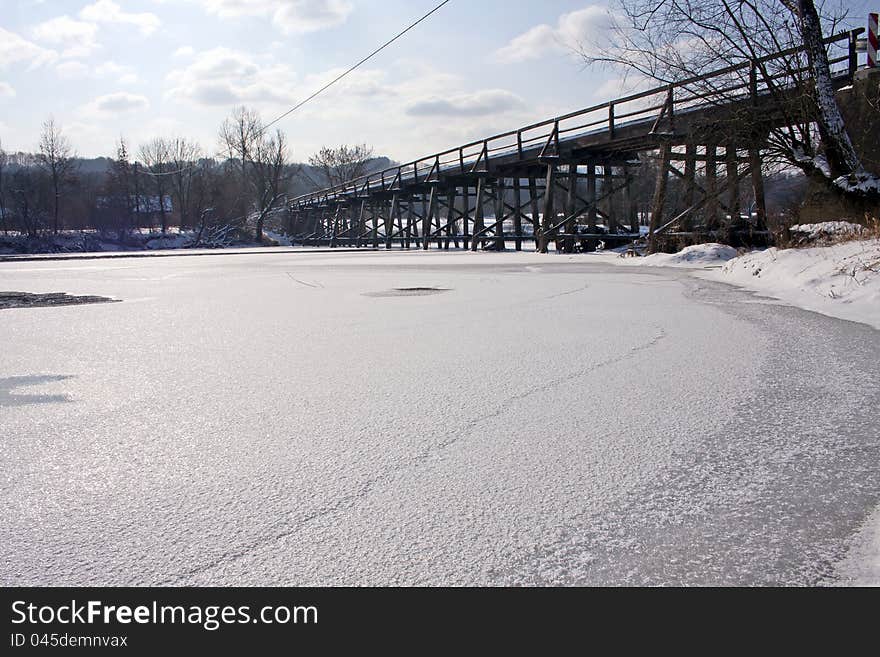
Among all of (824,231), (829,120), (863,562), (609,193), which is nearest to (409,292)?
(824,231)

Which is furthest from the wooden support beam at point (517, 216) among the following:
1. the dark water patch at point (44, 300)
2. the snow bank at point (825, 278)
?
the dark water patch at point (44, 300)

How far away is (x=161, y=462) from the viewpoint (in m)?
1.99

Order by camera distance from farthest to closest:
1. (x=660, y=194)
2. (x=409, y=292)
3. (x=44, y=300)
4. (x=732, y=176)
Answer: (x=660, y=194) → (x=732, y=176) → (x=409, y=292) → (x=44, y=300)

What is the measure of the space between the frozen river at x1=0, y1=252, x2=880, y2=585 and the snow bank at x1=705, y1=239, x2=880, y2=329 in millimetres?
1147

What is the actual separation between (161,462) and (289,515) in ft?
2.09

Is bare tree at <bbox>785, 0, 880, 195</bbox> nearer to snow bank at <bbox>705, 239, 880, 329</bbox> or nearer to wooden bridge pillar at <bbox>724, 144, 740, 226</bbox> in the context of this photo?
snow bank at <bbox>705, 239, 880, 329</bbox>

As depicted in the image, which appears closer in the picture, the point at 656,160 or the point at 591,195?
the point at 656,160

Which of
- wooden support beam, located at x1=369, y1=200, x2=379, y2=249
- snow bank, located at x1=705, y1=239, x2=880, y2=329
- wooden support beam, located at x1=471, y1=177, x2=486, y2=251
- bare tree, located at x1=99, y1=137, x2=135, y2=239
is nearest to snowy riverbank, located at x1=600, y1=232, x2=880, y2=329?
snow bank, located at x1=705, y1=239, x2=880, y2=329

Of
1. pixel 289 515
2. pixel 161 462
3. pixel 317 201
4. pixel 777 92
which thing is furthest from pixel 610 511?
pixel 317 201

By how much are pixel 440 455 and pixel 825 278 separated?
599cm

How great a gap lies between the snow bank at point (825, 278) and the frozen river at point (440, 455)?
3.76ft

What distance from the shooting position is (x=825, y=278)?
255 inches

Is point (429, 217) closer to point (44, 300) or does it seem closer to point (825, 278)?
point (44, 300)

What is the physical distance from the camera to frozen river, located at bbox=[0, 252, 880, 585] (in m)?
1.39
